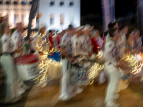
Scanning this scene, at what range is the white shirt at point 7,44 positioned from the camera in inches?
117

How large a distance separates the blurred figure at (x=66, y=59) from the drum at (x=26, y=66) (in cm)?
67

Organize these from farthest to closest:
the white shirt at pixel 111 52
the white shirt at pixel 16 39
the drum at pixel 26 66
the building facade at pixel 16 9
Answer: the building facade at pixel 16 9, the drum at pixel 26 66, the white shirt at pixel 16 39, the white shirt at pixel 111 52

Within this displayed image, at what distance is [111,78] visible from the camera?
3.02 metres

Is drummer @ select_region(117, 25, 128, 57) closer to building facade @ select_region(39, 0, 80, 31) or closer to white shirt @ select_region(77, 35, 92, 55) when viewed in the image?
white shirt @ select_region(77, 35, 92, 55)

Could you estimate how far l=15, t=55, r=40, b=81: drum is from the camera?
3277 millimetres

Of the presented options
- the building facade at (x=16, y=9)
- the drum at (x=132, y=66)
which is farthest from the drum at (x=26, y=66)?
the building facade at (x=16, y=9)

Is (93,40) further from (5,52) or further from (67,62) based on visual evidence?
(5,52)

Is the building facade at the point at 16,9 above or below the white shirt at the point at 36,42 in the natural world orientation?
above

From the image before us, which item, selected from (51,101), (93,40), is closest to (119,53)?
(93,40)

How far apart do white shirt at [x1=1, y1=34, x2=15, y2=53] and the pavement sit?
118 cm

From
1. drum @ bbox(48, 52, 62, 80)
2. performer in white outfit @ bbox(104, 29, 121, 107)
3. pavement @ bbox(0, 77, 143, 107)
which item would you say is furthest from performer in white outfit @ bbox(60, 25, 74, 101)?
drum @ bbox(48, 52, 62, 80)

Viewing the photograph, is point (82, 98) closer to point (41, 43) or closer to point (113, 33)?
point (113, 33)

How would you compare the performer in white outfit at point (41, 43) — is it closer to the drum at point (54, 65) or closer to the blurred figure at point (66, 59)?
the drum at point (54, 65)

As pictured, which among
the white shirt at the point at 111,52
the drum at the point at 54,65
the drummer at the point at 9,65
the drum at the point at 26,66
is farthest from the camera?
the drum at the point at 54,65
